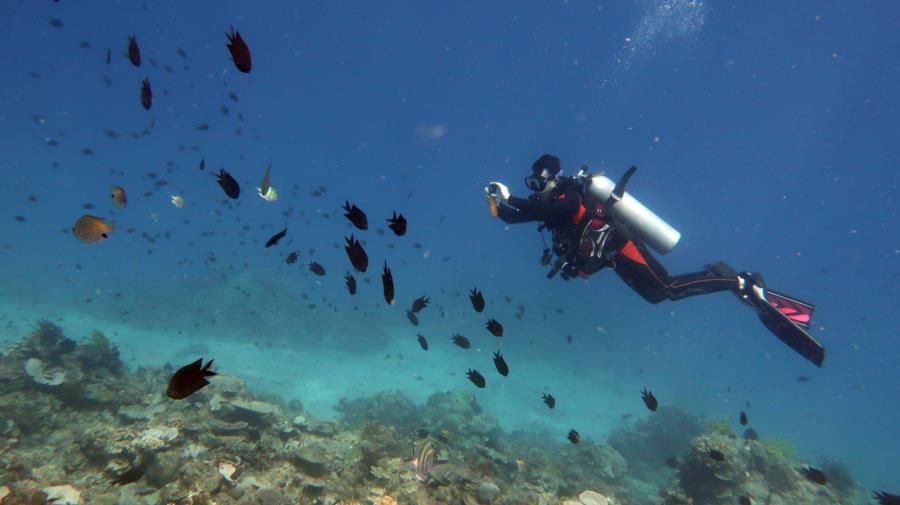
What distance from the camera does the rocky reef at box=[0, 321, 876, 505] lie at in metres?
6.38

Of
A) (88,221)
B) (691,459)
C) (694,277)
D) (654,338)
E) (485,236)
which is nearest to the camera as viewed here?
(88,221)

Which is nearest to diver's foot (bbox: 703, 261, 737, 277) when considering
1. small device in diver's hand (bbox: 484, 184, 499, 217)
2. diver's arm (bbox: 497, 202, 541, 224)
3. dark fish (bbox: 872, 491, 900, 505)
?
diver's arm (bbox: 497, 202, 541, 224)

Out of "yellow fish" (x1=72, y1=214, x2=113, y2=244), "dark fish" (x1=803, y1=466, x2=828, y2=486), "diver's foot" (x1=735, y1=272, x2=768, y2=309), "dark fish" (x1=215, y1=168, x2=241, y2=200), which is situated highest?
"diver's foot" (x1=735, y1=272, x2=768, y2=309)

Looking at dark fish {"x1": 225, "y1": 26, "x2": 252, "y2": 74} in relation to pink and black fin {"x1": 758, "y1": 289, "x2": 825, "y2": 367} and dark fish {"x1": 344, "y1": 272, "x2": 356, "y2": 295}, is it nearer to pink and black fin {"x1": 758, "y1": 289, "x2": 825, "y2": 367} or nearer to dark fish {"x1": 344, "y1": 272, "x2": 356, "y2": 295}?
dark fish {"x1": 344, "y1": 272, "x2": 356, "y2": 295}

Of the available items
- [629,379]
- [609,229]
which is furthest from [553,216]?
[629,379]

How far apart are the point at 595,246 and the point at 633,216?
178 cm

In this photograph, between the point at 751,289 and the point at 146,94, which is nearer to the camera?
the point at 146,94

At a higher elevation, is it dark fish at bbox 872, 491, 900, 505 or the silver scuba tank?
the silver scuba tank

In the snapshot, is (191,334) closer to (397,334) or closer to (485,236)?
(397,334)

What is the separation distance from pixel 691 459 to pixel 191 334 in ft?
98.1

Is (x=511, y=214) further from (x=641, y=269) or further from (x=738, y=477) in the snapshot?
(x=738, y=477)

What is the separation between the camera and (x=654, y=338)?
5091 centimetres

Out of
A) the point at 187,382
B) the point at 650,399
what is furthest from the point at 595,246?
the point at 187,382

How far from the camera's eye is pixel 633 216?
9531mm
